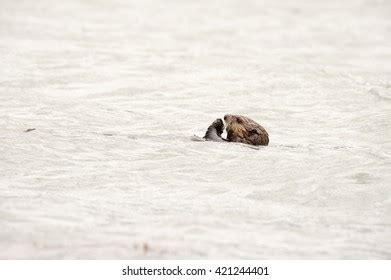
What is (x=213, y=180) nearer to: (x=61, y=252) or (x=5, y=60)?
(x=61, y=252)

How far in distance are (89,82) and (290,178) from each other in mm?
7071

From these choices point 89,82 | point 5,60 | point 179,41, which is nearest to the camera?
point 89,82

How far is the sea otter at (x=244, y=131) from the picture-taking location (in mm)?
10195

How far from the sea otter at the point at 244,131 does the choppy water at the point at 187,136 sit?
144 millimetres

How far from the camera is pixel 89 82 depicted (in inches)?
613

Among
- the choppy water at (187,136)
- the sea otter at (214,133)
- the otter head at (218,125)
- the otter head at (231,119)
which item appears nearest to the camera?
the choppy water at (187,136)

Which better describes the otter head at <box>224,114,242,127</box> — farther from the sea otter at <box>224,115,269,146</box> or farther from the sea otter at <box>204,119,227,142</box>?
the sea otter at <box>204,119,227,142</box>

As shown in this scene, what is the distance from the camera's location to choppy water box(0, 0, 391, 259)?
7.21 metres

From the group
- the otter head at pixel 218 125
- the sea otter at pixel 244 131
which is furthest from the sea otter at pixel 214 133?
the sea otter at pixel 244 131

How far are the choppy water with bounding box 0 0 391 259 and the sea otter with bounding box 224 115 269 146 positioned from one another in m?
0.14

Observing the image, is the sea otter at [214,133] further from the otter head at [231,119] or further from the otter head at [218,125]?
the otter head at [231,119]

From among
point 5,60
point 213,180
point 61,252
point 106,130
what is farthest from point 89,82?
point 61,252

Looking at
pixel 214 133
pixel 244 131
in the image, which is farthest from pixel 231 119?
pixel 214 133
